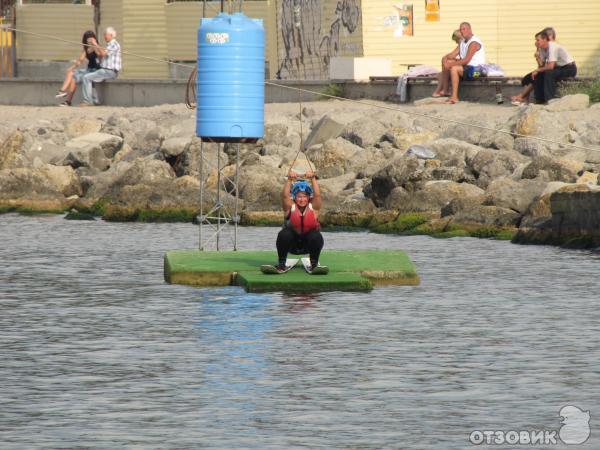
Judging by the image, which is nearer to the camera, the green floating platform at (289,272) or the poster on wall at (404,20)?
the green floating platform at (289,272)

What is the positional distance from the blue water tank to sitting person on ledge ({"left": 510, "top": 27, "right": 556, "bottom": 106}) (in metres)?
13.2

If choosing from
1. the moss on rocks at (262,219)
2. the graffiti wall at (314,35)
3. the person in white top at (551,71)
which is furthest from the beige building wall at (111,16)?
the moss on rocks at (262,219)

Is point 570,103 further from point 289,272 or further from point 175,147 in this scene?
point 289,272

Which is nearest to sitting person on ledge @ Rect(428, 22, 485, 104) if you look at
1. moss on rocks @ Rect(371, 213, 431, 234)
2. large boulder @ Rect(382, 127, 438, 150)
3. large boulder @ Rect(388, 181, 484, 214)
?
large boulder @ Rect(382, 127, 438, 150)

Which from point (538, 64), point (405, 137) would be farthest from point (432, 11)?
point (405, 137)

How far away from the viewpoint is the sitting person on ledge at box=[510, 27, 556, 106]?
3331 cm

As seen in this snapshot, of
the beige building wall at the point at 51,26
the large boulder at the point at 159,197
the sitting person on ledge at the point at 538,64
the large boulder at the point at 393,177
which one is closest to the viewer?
the large boulder at the point at 393,177

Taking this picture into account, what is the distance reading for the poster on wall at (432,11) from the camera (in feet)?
130

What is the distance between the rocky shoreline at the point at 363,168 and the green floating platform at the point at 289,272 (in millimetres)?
5327

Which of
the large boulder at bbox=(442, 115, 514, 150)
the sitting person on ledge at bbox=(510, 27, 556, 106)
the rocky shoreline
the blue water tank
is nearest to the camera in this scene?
the blue water tank

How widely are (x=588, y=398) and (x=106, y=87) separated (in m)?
32.0

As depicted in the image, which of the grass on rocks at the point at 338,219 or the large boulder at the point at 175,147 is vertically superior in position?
the large boulder at the point at 175,147

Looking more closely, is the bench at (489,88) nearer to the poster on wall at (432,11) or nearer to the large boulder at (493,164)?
the poster on wall at (432,11)

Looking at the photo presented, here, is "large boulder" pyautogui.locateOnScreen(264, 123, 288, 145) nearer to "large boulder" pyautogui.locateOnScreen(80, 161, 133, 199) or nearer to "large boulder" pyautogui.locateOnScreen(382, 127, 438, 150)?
"large boulder" pyautogui.locateOnScreen(382, 127, 438, 150)
